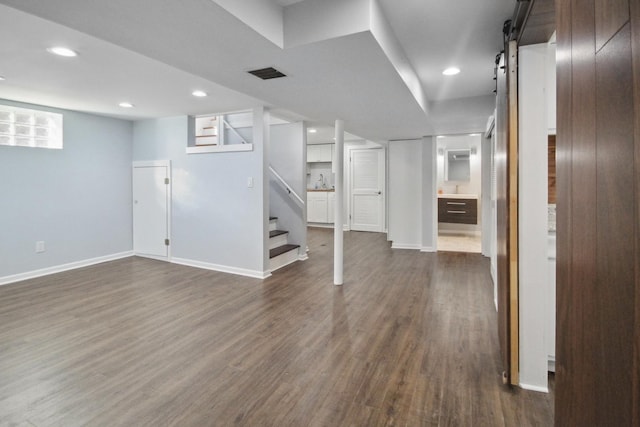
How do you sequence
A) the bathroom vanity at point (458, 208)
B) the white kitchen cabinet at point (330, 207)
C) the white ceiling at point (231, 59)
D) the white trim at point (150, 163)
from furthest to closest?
the white kitchen cabinet at point (330, 207)
the bathroom vanity at point (458, 208)
the white trim at point (150, 163)
the white ceiling at point (231, 59)

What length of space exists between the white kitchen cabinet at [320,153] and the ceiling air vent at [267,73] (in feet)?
21.7

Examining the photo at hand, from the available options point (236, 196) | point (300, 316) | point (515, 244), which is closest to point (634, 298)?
point (515, 244)

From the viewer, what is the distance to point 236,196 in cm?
462

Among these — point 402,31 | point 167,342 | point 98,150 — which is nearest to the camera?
point 402,31

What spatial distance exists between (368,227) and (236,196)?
15.2ft

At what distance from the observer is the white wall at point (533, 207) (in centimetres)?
188

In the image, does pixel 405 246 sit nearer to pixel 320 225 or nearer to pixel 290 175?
pixel 290 175

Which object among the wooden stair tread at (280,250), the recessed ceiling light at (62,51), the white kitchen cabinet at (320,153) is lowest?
the wooden stair tread at (280,250)

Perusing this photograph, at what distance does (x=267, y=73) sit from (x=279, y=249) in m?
3.15

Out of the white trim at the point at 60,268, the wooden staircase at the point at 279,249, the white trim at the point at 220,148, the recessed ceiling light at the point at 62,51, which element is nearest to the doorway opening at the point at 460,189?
the wooden staircase at the point at 279,249

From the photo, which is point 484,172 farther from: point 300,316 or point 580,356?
point 580,356

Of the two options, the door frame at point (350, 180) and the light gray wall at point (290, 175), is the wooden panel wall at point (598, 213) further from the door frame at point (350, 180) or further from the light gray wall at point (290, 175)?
the door frame at point (350, 180)

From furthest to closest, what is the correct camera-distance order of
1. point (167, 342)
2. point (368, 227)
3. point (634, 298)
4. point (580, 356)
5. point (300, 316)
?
point (368, 227) < point (300, 316) < point (167, 342) < point (580, 356) < point (634, 298)

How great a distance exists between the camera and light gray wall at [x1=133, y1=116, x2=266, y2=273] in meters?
4.48
